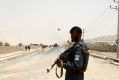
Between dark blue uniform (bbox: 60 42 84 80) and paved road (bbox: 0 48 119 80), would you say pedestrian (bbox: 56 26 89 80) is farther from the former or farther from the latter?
paved road (bbox: 0 48 119 80)

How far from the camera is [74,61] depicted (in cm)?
548

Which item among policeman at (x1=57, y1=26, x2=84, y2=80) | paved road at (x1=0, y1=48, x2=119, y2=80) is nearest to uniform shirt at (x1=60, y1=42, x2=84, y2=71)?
policeman at (x1=57, y1=26, x2=84, y2=80)

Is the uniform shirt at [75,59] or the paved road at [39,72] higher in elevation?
the uniform shirt at [75,59]

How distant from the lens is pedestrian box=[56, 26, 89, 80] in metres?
5.48

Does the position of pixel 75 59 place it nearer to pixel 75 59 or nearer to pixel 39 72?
pixel 75 59

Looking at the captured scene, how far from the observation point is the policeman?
17.9 ft

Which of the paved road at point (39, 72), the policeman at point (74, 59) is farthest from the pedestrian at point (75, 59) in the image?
the paved road at point (39, 72)

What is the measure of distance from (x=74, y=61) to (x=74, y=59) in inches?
1.5

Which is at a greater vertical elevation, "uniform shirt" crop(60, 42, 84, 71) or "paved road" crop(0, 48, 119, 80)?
"uniform shirt" crop(60, 42, 84, 71)

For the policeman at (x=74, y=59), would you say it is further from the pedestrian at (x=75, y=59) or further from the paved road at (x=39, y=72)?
the paved road at (x=39, y=72)

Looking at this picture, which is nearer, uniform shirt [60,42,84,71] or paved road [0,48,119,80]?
uniform shirt [60,42,84,71]

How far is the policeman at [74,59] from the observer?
5465mm

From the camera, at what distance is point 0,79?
19.4m

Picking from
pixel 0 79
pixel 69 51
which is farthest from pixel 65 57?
pixel 0 79
